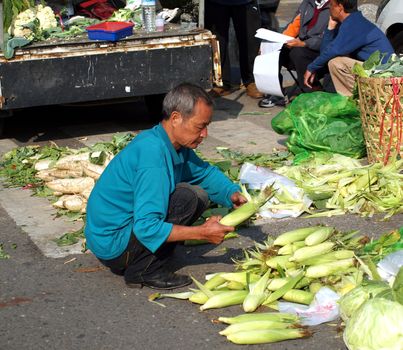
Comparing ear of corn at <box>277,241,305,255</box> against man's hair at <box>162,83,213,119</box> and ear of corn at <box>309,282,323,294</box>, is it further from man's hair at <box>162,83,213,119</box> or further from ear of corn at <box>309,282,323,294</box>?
man's hair at <box>162,83,213,119</box>

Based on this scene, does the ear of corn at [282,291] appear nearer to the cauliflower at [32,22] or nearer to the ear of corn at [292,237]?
the ear of corn at [292,237]

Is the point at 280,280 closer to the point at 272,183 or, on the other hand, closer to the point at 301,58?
the point at 272,183

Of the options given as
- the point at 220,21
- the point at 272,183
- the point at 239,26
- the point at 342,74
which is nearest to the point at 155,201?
the point at 272,183

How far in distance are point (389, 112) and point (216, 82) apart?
2385 mm

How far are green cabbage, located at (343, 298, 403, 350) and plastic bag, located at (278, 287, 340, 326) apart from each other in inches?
15.6

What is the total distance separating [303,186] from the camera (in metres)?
6.18

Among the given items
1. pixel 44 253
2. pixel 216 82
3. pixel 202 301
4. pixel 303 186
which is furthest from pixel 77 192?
pixel 216 82

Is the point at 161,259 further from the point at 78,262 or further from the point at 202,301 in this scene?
the point at 78,262

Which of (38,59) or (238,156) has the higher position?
(38,59)

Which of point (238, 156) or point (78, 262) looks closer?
point (78, 262)

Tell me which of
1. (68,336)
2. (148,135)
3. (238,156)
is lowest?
(238,156)

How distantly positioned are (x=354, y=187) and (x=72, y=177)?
2175 millimetres

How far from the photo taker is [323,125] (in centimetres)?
717

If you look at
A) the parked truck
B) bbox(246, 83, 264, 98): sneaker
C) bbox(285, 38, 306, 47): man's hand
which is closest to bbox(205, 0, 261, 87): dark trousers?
bbox(246, 83, 264, 98): sneaker
